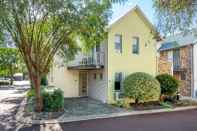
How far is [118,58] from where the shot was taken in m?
17.3

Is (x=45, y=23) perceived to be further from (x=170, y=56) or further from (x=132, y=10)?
(x=170, y=56)

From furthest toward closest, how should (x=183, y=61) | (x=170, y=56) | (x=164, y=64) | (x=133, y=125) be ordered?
(x=170, y=56) → (x=164, y=64) → (x=183, y=61) → (x=133, y=125)

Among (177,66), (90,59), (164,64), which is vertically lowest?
(177,66)

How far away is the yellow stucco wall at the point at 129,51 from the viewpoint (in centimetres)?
1691

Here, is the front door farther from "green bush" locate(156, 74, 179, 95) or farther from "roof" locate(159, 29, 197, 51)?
"roof" locate(159, 29, 197, 51)

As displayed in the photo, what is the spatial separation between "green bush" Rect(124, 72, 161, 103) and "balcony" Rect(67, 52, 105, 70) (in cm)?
272

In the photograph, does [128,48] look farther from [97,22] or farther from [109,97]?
[97,22]

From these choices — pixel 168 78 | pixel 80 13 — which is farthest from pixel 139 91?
pixel 80 13

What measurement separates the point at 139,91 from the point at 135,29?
18.2ft

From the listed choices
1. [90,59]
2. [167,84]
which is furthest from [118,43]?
[167,84]

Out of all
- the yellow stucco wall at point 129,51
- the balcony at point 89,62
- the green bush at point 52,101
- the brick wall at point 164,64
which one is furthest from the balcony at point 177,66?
the green bush at point 52,101

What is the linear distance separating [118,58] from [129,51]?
1.23 metres

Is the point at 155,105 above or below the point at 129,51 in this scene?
below

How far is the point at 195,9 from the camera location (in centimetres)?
798
